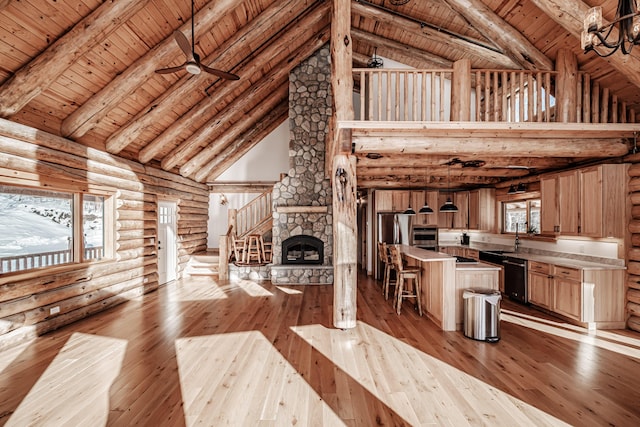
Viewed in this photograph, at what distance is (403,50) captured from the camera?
7.78 meters

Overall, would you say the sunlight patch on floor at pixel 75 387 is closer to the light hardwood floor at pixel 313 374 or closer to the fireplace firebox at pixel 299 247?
the light hardwood floor at pixel 313 374

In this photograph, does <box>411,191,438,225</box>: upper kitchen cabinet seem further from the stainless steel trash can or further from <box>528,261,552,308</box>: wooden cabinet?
the stainless steel trash can

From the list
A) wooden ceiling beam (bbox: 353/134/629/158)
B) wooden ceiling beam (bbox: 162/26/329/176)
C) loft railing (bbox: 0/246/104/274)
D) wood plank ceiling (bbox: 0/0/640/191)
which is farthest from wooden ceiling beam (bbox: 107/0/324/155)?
wooden ceiling beam (bbox: 353/134/629/158)

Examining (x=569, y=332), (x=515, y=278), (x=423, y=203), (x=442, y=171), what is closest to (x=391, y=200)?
(x=423, y=203)

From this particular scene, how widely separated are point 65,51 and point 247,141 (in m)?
6.60

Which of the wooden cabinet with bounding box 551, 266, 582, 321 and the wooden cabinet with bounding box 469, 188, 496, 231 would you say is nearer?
the wooden cabinet with bounding box 551, 266, 582, 321

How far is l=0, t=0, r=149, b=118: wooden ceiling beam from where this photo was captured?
12.1 feet

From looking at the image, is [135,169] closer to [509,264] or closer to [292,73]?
[292,73]

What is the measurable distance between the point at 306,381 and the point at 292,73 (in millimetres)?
7788

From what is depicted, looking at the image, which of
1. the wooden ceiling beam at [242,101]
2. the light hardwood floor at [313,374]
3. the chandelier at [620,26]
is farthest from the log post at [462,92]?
the wooden ceiling beam at [242,101]

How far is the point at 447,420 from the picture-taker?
2.55 meters

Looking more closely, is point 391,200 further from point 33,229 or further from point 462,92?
point 33,229

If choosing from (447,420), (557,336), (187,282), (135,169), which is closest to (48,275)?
(135,169)

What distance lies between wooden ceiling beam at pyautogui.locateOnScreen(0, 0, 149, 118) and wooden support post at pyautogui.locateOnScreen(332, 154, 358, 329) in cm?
325
